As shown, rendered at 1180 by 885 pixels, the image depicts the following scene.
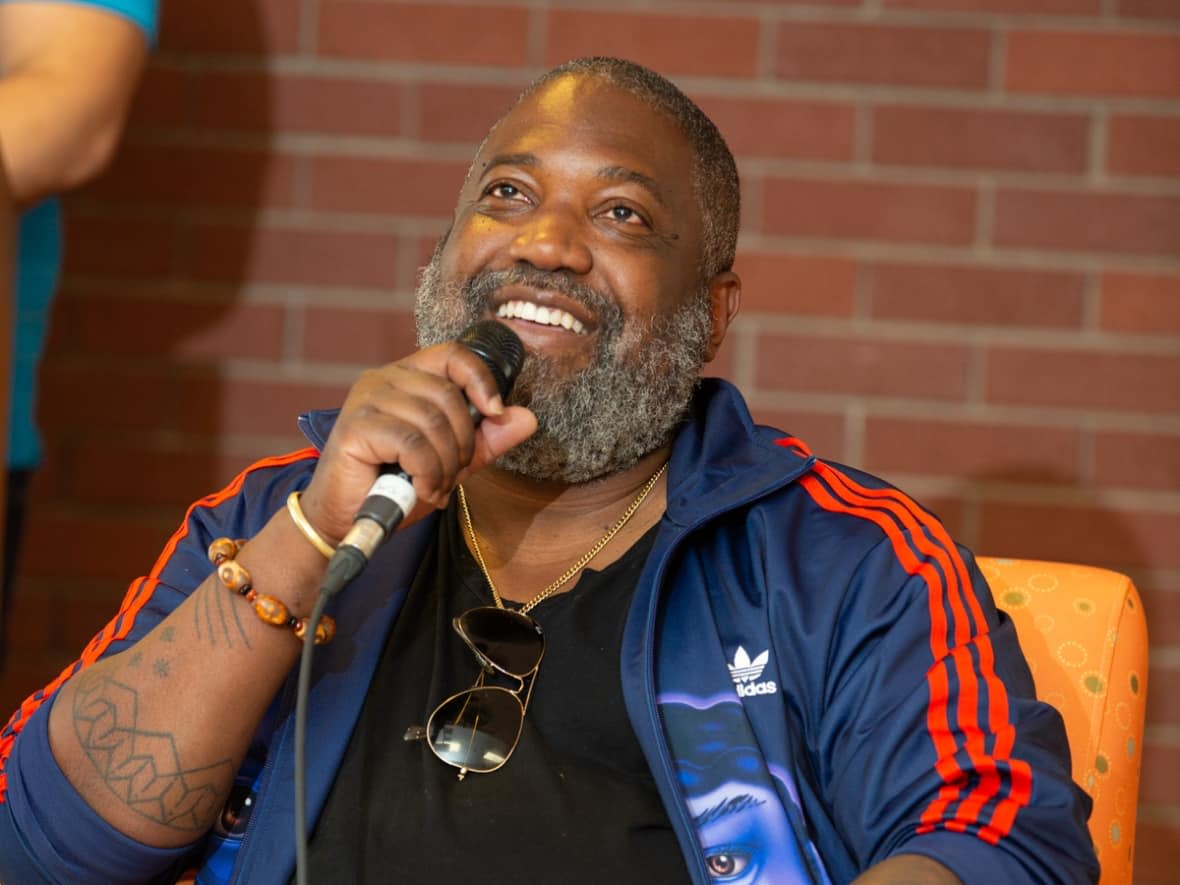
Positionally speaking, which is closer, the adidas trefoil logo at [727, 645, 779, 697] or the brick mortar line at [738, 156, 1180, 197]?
the adidas trefoil logo at [727, 645, 779, 697]

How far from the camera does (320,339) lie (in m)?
2.88

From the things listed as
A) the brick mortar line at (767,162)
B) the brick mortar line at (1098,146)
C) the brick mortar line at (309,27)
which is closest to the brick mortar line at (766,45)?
the brick mortar line at (767,162)

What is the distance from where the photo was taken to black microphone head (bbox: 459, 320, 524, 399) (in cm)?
147

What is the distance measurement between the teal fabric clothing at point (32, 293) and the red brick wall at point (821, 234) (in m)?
0.61

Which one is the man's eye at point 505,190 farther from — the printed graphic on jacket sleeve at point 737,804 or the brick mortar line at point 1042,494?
the brick mortar line at point 1042,494

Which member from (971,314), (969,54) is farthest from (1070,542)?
(969,54)

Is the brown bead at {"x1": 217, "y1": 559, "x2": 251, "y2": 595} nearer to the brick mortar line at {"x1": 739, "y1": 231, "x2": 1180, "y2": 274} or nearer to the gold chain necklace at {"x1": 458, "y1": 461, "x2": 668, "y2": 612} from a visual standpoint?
the gold chain necklace at {"x1": 458, "y1": 461, "x2": 668, "y2": 612}

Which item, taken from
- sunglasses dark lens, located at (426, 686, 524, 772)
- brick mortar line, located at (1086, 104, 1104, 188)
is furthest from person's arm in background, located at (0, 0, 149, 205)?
brick mortar line, located at (1086, 104, 1104, 188)

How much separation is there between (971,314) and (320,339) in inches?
48.3

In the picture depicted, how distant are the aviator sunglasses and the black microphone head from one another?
0.35 metres

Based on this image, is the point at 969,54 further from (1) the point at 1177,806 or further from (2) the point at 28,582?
(2) the point at 28,582

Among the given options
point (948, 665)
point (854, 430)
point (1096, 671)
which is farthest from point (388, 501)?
point (854, 430)

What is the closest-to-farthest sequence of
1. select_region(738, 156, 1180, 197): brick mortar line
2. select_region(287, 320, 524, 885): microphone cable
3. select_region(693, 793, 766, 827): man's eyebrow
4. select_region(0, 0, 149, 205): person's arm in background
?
1. select_region(287, 320, 524, 885): microphone cable
2. select_region(693, 793, 766, 827): man's eyebrow
3. select_region(0, 0, 149, 205): person's arm in background
4. select_region(738, 156, 1180, 197): brick mortar line

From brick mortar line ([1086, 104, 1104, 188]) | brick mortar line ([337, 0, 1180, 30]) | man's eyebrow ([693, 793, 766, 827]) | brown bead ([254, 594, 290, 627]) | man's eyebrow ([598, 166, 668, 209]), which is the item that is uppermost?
brick mortar line ([337, 0, 1180, 30])
